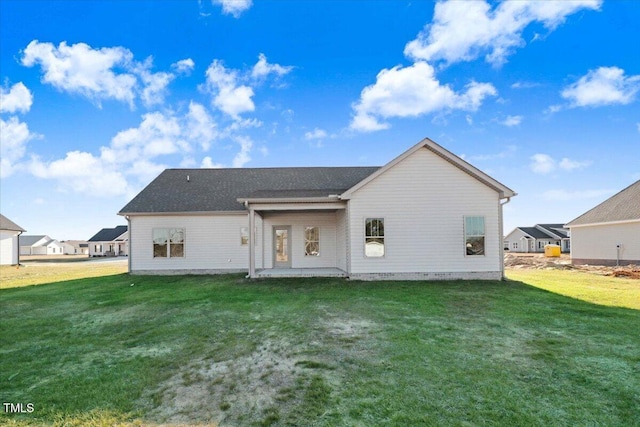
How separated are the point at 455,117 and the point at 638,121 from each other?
1074 centimetres

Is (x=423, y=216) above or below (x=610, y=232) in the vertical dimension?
above

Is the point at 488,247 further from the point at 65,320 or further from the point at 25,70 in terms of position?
the point at 25,70

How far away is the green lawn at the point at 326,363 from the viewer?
11.2 ft

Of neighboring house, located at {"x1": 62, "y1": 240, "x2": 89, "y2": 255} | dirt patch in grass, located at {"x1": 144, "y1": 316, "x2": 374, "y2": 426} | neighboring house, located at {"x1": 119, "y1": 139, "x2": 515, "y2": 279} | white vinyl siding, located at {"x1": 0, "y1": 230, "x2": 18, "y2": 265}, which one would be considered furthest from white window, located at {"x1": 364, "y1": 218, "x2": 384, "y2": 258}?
neighboring house, located at {"x1": 62, "y1": 240, "x2": 89, "y2": 255}

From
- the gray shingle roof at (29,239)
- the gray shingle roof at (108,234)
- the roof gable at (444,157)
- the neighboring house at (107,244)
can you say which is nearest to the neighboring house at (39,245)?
the gray shingle roof at (29,239)

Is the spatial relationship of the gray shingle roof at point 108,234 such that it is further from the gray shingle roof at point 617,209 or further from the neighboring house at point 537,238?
the neighboring house at point 537,238

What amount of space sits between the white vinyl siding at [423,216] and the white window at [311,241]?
12.6 ft

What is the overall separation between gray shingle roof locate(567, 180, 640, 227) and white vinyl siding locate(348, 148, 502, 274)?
14.3 meters

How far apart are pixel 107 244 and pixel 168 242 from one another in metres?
47.6

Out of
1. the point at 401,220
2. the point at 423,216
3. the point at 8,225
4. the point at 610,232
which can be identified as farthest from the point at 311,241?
the point at 8,225

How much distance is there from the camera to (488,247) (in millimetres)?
13164

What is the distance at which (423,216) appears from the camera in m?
13.1

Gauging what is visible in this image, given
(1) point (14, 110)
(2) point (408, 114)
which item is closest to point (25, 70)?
(1) point (14, 110)

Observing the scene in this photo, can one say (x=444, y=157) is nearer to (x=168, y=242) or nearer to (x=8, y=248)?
(x=168, y=242)
